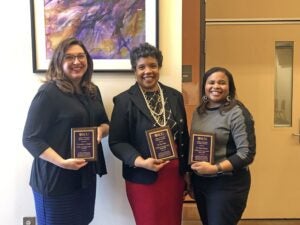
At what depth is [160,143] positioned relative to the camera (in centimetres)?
167

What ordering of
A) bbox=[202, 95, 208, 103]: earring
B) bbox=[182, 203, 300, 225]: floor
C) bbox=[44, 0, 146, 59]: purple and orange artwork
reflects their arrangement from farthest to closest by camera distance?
bbox=[182, 203, 300, 225]: floor → bbox=[44, 0, 146, 59]: purple and orange artwork → bbox=[202, 95, 208, 103]: earring

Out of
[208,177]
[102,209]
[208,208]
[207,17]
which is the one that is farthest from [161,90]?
[207,17]

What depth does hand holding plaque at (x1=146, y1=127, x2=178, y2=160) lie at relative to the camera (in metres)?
1.67

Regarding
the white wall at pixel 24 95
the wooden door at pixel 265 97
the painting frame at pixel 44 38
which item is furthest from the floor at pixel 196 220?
the painting frame at pixel 44 38

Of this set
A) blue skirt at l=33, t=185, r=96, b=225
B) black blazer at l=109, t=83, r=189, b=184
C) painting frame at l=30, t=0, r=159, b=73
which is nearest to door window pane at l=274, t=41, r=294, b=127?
painting frame at l=30, t=0, r=159, b=73

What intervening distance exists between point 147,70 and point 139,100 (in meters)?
0.16

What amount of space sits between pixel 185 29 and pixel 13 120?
4.88 ft

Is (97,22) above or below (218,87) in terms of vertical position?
above

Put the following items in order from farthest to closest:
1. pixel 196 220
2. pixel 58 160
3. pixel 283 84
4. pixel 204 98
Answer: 1. pixel 283 84
2. pixel 196 220
3. pixel 204 98
4. pixel 58 160

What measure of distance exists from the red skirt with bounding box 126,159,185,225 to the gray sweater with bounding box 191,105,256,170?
0.24 metres

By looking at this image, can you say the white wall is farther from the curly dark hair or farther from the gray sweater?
the gray sweater

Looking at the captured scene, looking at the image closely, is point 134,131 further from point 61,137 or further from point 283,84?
point 283,84

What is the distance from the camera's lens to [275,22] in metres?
3.12

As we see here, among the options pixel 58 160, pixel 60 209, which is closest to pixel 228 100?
pixel 58 160
